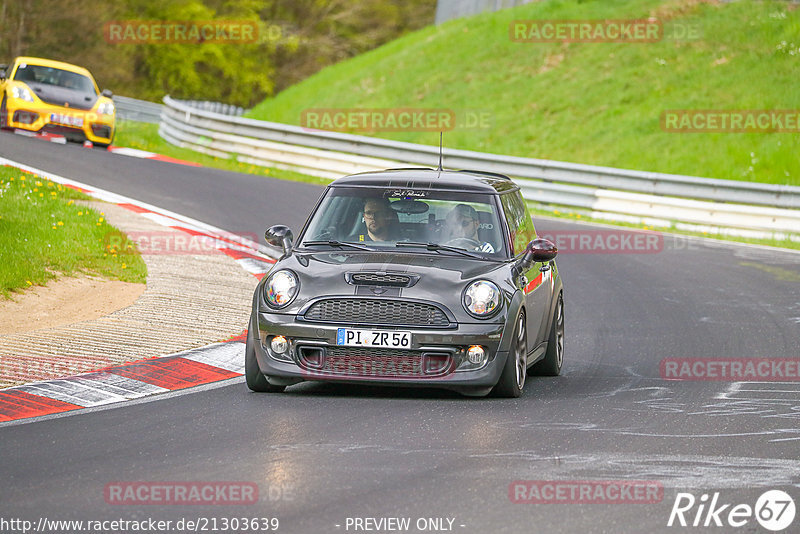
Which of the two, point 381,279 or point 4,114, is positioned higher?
point 4,114

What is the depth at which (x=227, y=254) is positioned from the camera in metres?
15.1

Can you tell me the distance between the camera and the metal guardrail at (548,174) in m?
21.1

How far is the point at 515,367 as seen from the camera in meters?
8.50

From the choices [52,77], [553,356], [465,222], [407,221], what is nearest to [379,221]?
[407,221]

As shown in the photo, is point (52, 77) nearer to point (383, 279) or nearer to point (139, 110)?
point (139, 110)

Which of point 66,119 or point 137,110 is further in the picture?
point 137,110

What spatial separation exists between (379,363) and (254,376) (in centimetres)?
94

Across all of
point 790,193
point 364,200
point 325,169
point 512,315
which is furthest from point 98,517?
point 325,169

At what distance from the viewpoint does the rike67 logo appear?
5.57 m

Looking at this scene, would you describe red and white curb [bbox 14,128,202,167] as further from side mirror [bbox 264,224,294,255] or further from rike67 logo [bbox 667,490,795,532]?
rike67 logo [bbox 667,490,795,532]

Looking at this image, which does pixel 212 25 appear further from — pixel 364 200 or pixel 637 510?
pixel 637 510

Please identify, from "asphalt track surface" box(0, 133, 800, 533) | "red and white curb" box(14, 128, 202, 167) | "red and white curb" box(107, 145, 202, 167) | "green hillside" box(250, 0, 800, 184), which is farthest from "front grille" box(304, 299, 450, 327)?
"green hillside" box(250, 0, 800, 184)

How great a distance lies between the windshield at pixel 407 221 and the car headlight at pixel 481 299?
72 centimetres

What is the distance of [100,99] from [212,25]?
33.5 metres
